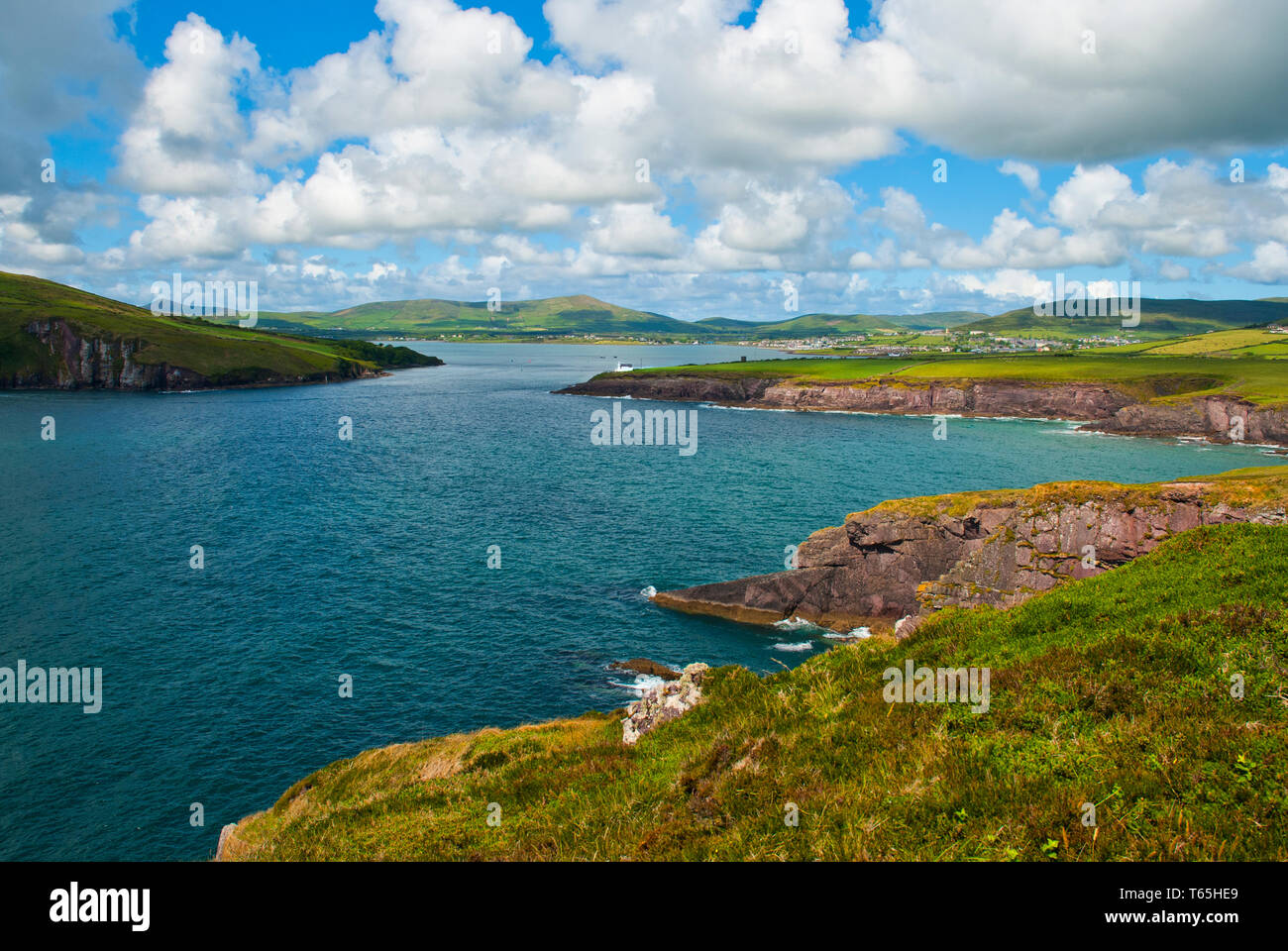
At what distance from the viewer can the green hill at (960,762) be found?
37.2 feet

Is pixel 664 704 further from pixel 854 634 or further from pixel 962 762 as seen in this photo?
pixel 854 634

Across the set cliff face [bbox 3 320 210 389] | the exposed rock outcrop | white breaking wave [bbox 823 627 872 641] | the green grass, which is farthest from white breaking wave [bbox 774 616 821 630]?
cliff face [bbox 3 320 210 389]

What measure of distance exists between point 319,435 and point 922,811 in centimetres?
12828

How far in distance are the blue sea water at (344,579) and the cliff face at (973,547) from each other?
3.91m

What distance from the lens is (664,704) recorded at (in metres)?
21.8

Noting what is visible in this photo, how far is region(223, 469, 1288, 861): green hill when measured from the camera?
37.2ft

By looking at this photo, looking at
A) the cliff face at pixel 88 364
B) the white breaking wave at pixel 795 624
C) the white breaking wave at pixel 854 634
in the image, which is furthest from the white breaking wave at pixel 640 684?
the cliff face at pixel 88 364

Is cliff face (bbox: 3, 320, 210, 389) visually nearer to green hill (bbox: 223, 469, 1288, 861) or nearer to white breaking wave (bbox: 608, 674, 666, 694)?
white breaking wave (bbox: 608, 674, 666, 694)

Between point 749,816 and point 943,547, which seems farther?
point 943,547

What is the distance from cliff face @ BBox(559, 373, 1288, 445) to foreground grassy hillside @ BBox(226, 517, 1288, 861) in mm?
135086

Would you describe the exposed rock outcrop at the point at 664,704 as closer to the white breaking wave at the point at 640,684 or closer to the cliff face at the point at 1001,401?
the white breaking wave at the point at 640,684

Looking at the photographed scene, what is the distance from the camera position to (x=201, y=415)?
149 m
